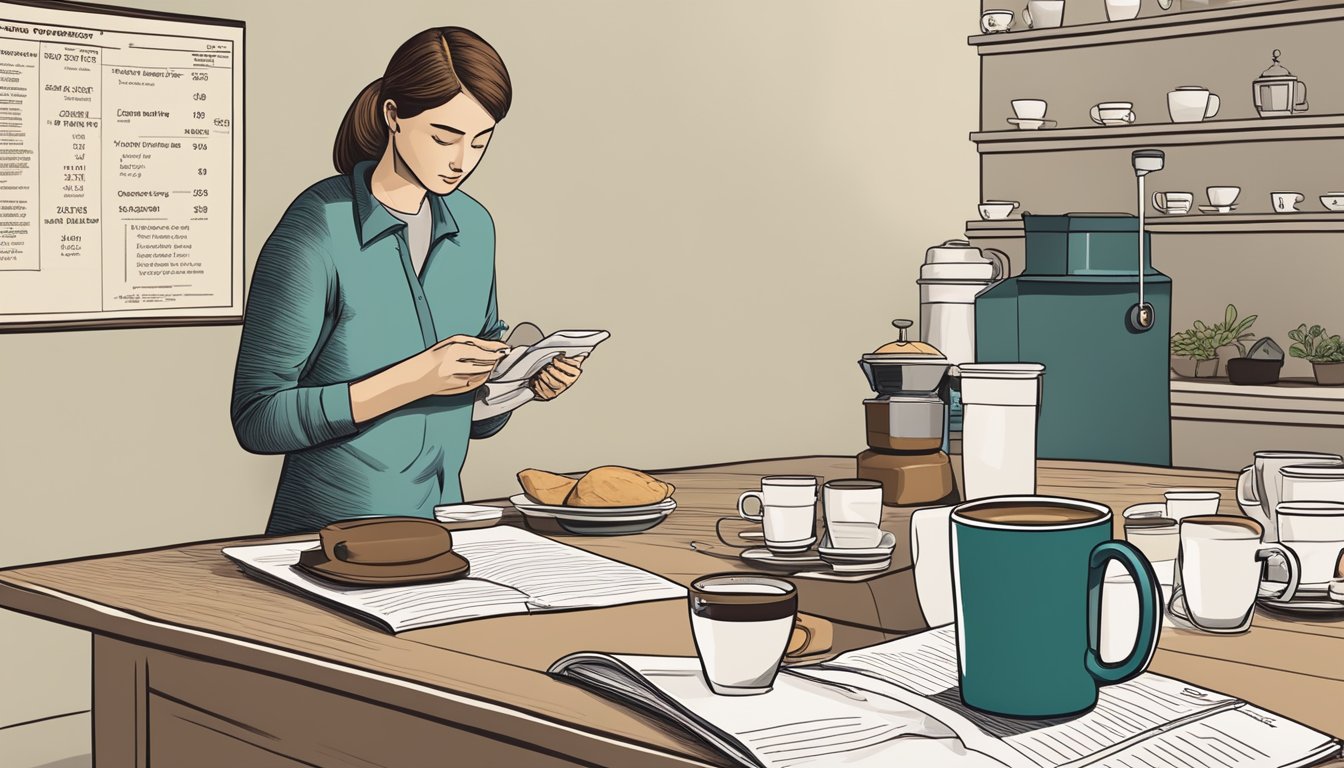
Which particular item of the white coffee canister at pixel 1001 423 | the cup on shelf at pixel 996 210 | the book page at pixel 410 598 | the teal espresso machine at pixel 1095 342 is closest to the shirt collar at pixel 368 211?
the book page at pixel 410 598

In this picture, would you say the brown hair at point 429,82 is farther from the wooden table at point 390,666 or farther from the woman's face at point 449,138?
the wooden table at point 390,666

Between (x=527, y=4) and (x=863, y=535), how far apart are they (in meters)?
2.75

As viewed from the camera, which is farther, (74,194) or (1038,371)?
(74,194)

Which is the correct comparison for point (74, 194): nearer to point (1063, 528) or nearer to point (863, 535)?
point (863, 535)

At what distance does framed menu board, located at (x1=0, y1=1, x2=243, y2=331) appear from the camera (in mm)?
3053

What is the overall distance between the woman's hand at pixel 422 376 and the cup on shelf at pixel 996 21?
352cm

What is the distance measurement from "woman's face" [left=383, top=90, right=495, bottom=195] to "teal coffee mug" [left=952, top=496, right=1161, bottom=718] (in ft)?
5.56

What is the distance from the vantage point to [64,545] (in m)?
3.13

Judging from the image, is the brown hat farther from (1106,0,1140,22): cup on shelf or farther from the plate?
(1106,0,1140,22): cup on shelf

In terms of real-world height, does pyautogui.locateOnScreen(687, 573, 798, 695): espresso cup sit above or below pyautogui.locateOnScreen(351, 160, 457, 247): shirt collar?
below

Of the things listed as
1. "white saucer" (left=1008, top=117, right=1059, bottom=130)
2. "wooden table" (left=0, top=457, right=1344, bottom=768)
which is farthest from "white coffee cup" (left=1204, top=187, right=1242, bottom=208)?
"wooden table" (left=0, top=457, right=1344, bottom=768)

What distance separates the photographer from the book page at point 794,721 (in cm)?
99

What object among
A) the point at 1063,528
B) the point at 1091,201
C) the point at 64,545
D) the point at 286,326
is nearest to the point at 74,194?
the point at 64,545

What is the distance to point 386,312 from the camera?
8.73 ft
